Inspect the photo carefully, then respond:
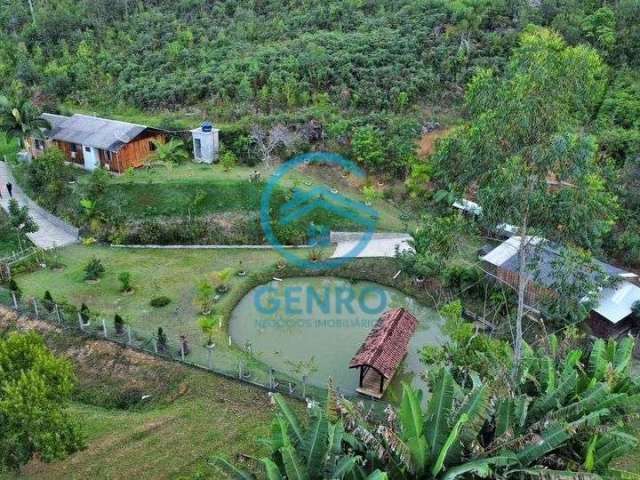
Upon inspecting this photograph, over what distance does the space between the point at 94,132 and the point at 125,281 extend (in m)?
11.4

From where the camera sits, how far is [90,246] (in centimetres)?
2450

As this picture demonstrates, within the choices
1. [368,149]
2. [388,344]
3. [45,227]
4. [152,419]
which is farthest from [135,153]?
[388,344]

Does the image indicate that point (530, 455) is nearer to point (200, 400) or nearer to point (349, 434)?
point (349, 434)

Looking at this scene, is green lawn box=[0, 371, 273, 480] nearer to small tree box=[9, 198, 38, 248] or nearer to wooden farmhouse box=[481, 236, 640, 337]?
wooden farmhouse box=[481, 236, 640, 337]

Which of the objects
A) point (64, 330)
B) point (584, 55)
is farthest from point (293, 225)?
point (584, 55)

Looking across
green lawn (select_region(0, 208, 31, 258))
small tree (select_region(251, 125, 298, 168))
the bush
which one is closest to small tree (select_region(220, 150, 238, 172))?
small tree (select_region(251, 125, 298, 168))

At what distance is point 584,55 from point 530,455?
833cm

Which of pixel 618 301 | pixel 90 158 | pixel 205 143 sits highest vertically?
pixel 205 143

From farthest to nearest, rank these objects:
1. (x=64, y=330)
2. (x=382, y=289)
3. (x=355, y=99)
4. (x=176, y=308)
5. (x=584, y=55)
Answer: (x=355, y=99), (x=382, y=289), (x=176, y=308), (x=64, y=330), (x=584, y=55)

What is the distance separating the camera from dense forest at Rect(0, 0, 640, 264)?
98.2ft

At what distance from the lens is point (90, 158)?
1135 inches
